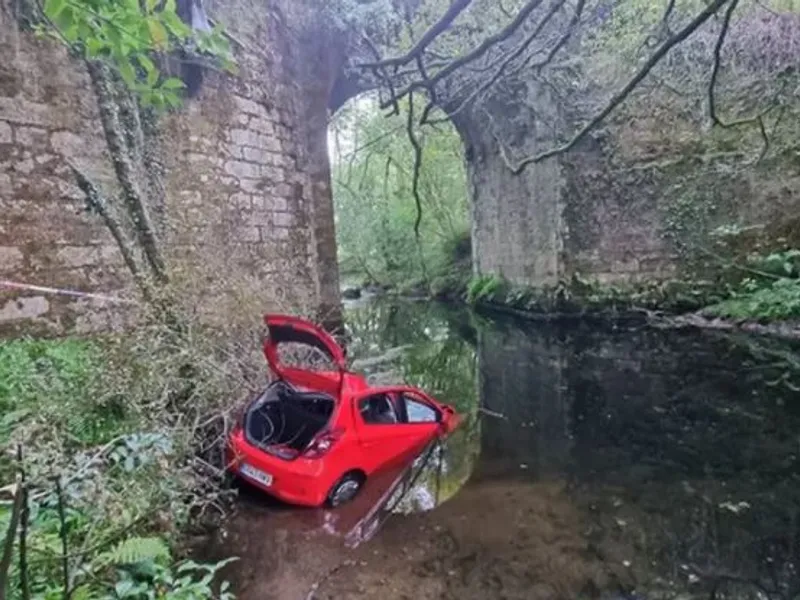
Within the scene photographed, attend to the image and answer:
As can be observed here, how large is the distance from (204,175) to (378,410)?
3649 mm

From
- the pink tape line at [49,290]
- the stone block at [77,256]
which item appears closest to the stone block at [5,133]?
the stone block at [77,256]

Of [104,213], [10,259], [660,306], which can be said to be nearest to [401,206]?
[660,306]

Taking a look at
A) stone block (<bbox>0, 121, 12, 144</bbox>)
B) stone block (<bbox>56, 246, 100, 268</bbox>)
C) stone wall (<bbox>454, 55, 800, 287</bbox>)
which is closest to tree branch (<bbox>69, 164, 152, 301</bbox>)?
stone block (<bbox>56, 246, 100, 268</bbox>)

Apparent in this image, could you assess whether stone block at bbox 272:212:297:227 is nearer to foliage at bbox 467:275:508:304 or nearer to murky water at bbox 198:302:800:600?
murky water at bbox 198:302:800:600

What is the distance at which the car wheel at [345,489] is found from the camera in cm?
495

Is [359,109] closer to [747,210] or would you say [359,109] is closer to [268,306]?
[747,210]

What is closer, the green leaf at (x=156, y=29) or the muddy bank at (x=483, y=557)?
the green leaf at (x=156, y=29)

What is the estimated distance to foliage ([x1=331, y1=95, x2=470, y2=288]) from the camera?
20.0 metres

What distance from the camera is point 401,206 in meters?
23.4

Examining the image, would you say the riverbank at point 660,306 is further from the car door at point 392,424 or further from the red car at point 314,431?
the red car at point 314,431

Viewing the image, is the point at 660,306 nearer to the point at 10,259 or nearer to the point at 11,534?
the point at 10,259

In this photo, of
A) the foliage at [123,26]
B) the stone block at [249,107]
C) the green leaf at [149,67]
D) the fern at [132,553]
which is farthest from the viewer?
the stone block at [249,107]

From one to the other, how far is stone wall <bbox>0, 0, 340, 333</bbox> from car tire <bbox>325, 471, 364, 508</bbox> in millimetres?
1954

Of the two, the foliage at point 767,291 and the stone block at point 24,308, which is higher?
the stone block at point 24,308
